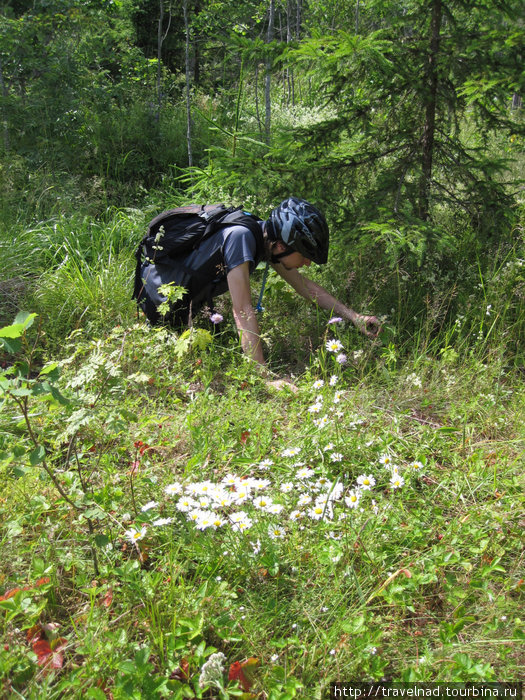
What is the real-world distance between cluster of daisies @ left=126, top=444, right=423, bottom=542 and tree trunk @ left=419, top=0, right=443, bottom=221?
2423 mm

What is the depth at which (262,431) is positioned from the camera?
2641 millimetres

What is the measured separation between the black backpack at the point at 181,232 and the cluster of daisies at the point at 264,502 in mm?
1658

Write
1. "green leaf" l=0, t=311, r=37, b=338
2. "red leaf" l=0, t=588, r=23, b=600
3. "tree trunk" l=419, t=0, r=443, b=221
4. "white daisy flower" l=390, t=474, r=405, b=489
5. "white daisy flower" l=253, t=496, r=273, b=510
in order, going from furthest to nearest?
"tree trunk" l=419, t=0, r=443, b=221, "white daisy flower" l=390, t=474, r=405, b=489, "white daisy flower" l=253, t=496, r=273, b=510, "red leaf" l=0, t=588, r=23, b=600, "green leaf" l=0, t=311, r=37, b=338

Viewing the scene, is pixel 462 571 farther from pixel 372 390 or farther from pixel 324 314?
pixel 324 314

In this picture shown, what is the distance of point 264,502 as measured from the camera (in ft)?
6.27

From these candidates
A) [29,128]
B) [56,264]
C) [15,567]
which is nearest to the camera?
[15,567]

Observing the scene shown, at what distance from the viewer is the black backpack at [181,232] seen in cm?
340

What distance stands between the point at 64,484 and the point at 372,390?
1.69m

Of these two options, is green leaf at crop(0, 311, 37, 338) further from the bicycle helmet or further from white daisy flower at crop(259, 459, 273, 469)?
the bicycle helmet

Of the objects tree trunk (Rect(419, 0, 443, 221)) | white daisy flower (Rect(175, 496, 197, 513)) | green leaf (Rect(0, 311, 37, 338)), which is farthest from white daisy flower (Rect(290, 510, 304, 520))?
tree trunk (Rect(419, 0, 443, 221))

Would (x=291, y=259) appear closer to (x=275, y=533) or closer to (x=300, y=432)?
(x=300, y=432)

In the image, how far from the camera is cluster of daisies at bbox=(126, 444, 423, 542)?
1854 mm

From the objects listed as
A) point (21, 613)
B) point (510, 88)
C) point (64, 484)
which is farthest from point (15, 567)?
point (510, 88)

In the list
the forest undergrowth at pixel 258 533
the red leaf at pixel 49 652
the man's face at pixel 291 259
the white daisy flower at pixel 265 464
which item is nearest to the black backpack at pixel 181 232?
the man's face at pixel 291 259
